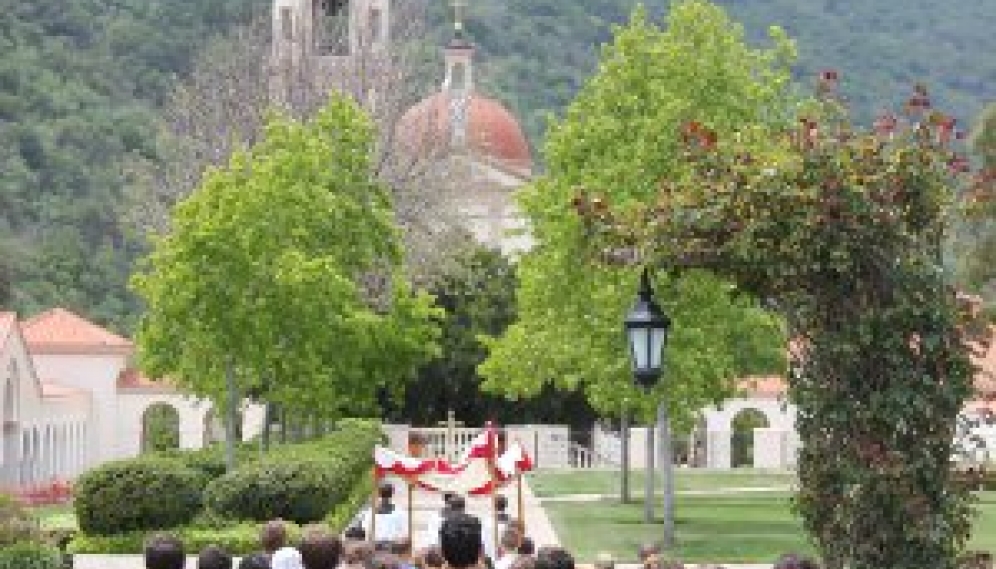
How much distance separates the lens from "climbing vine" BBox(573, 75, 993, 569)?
14.5m

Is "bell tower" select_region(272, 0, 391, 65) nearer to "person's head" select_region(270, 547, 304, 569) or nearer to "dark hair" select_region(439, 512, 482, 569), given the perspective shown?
"person's head" select_region(270, 547, 304, 569)

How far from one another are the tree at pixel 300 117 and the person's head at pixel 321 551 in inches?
1683

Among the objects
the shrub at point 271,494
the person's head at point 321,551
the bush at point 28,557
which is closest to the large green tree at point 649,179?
the shrub at point 271,494

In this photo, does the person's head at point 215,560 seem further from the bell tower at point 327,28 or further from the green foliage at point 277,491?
the bell tower at point 327,28

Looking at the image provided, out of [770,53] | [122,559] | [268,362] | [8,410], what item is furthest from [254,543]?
[8,410]

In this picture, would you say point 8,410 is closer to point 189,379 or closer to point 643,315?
point 189,379

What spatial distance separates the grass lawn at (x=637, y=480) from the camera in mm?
46438

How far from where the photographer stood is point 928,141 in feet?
49.0

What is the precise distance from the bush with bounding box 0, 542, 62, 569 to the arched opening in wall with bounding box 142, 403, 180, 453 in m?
48.1

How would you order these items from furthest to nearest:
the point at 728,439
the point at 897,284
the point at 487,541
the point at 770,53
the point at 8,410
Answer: the point at 728,439 < the point at 8,410 < the point at 770,53 < the point at 487,541 < the point at 897,284

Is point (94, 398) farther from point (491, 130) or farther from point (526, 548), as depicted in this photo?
point (526, 548)

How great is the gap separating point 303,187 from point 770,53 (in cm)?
908

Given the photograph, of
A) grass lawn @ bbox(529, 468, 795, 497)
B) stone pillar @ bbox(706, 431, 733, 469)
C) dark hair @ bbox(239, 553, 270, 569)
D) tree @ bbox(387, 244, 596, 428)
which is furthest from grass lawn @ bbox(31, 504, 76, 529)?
stone pillar @ bbox(706, 431, 733, 469)

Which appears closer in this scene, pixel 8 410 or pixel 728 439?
pixel 8 410
